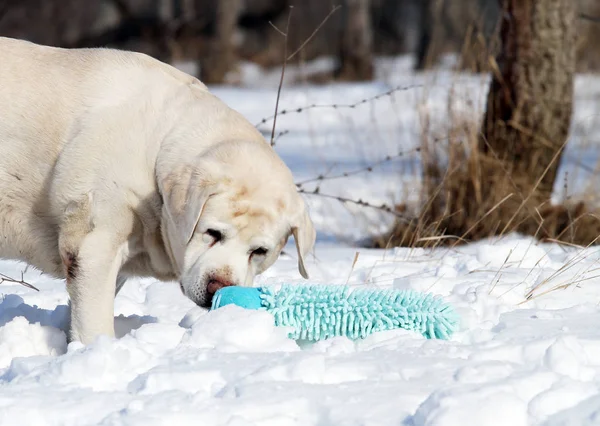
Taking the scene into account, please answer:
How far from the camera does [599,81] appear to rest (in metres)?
14.2

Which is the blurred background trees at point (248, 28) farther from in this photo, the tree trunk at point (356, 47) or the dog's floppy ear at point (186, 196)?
the dog's floppy ear at point (186, 196)

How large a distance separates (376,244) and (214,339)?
2993 mm

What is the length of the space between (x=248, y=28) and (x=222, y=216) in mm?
23586

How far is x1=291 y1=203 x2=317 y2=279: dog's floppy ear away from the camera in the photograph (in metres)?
3.11

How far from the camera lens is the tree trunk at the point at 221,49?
17062 mm

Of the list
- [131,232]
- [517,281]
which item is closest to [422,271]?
[517,281]

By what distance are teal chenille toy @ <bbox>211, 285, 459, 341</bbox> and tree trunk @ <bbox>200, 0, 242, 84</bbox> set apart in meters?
14.3

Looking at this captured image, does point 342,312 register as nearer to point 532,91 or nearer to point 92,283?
point 92,283

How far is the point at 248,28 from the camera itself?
25.8 metres

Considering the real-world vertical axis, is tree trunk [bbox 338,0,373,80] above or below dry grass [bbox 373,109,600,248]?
below

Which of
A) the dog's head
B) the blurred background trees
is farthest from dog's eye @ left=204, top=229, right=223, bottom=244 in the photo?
the blurred background trees

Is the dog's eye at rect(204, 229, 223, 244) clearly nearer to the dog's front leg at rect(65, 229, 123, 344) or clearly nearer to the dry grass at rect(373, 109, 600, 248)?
the dog's front leg at rect(65, 229, 123, 344)

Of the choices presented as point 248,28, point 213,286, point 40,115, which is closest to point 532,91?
point 213,286

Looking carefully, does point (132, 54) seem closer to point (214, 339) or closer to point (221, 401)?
point (214, 339)
